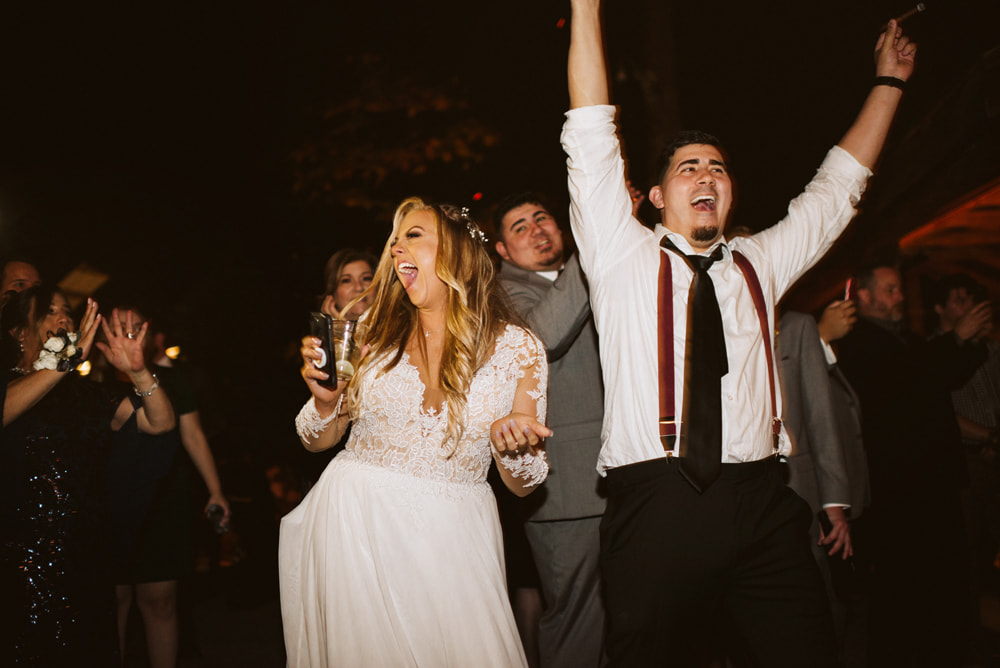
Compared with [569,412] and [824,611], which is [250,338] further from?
[824,611]

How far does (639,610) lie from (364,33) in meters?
7.97

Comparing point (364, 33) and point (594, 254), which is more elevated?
point (364, 33)

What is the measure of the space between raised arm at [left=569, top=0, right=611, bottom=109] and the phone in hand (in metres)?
1.14

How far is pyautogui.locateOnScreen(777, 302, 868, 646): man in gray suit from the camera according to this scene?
3578mm

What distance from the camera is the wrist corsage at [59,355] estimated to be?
3.40 meters

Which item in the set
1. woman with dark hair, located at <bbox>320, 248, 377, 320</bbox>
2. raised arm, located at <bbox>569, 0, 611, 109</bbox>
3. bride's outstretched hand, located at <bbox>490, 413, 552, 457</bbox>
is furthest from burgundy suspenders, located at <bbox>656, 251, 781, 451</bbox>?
woman with dark hair, located at <bbox>320, 248, 377, 320</bbox>

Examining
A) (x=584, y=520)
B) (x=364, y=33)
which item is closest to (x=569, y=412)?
(x=584, y=520)

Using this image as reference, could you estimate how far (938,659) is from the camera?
13.7 ft

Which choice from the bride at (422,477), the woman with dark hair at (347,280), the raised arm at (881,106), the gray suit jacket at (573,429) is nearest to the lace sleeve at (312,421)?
the bride at (422,477)

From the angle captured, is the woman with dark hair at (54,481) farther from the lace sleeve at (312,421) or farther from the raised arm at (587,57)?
the raised arm at (587,57)

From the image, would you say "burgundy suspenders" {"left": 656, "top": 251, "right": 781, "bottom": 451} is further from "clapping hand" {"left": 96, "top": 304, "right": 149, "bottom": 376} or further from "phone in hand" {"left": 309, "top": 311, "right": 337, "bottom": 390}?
"clapping hand" {"left": 96, "top": 304, "right": 149, "bottom": 376}

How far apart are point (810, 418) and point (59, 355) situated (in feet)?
11.7

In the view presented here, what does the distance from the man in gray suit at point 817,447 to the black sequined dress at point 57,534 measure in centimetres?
342

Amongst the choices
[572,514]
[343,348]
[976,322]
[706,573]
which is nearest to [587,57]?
[343,348]
